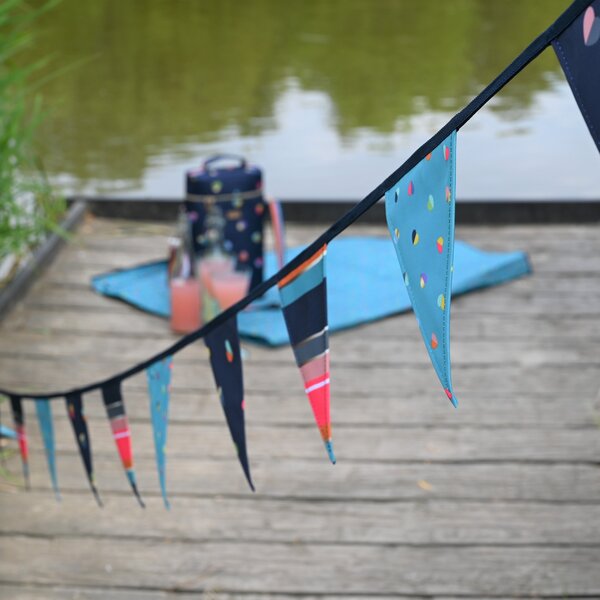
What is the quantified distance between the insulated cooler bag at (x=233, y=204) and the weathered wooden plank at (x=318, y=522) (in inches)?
42.7

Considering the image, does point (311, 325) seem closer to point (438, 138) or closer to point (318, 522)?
point (438, 138)

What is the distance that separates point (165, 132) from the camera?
237 inches

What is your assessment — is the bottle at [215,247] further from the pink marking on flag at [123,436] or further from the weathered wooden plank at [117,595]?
the pink marking on flag at [123,436]

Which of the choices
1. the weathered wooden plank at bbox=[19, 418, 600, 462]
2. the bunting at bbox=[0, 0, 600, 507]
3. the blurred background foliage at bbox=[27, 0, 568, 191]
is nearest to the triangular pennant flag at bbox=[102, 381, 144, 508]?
the bunting at bbox=[0, 0, 600, 507]

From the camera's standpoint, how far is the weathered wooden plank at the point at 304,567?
6.02 feet

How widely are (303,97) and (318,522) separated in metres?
5.27

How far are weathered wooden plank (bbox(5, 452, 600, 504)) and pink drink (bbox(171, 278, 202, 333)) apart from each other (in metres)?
0.70

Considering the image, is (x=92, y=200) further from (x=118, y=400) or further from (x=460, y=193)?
(x=118, y=400)

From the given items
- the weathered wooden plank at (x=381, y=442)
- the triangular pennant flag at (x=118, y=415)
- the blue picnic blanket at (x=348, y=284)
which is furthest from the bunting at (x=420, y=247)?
the blue picnic blanket at (x=348, y=284)

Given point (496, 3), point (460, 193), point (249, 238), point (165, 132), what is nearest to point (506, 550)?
point (249, 238)

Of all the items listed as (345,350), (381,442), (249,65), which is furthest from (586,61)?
(249,65)

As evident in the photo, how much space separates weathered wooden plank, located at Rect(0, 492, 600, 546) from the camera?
1973 millimetres

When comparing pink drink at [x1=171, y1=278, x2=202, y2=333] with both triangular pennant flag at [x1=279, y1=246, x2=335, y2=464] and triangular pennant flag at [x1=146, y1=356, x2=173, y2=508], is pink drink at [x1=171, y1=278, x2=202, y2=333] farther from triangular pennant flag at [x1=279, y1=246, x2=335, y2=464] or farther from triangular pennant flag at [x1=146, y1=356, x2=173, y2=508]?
triangular pennant flag at [x1=279, y1=246, x2=335, y2=464]

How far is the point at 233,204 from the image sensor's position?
9.96ft
